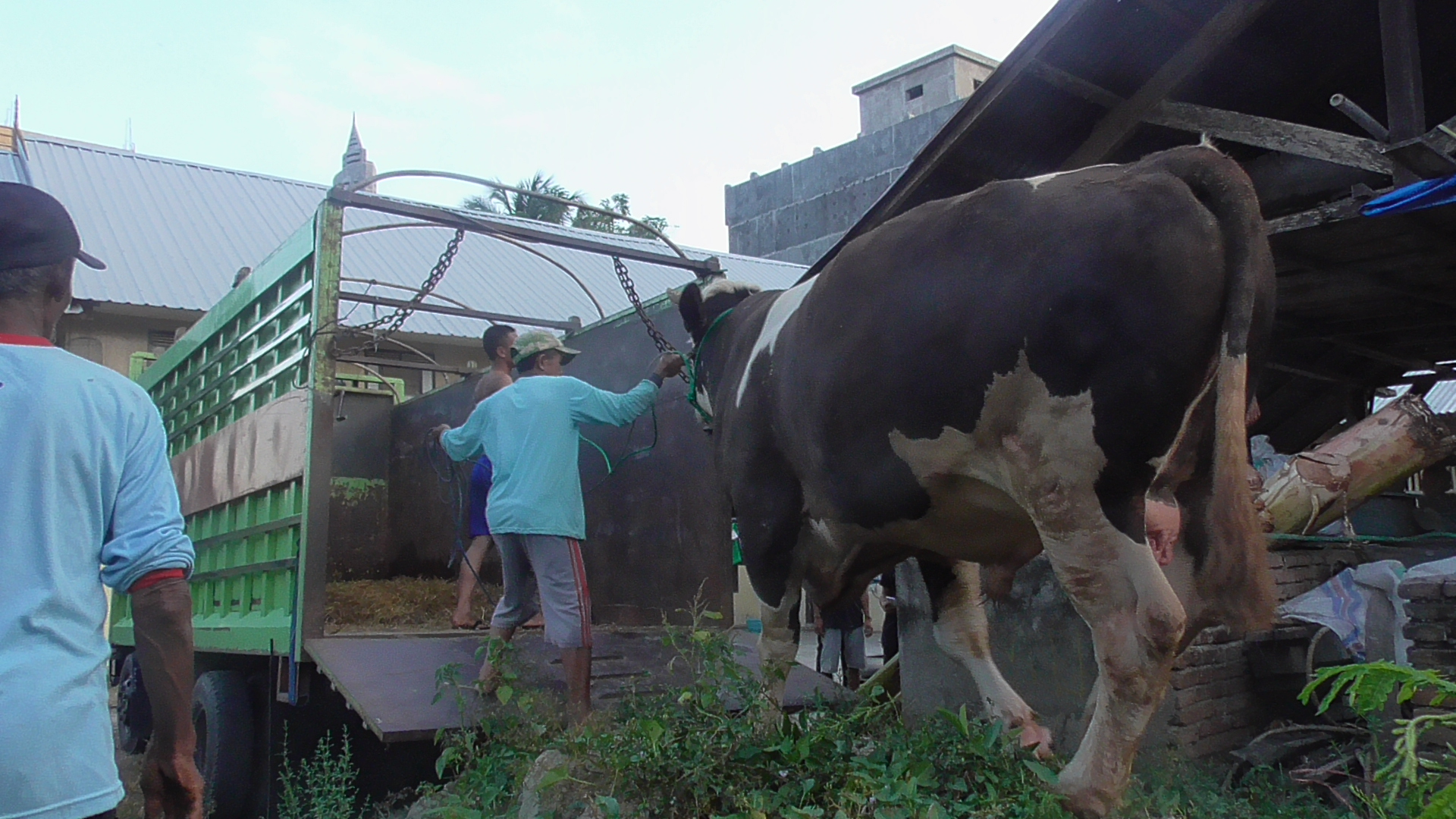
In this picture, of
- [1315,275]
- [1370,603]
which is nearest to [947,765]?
[1370,603]

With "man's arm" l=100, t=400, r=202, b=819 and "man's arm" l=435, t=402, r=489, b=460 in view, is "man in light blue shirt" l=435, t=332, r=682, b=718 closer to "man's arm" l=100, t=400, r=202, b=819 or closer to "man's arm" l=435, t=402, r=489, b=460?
"man's arm" l=435, t=402, r=489, b=460

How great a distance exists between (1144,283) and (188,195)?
1684cm

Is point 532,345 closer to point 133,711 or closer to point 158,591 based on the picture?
point 158,591

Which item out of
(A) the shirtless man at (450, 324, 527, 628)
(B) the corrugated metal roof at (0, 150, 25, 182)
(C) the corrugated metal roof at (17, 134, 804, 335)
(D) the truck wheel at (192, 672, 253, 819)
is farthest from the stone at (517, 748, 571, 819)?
(B) the corrugated metal roof at (0, 150, 25, 182)

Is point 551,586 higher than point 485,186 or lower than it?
lower

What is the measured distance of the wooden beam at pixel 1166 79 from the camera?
452cm

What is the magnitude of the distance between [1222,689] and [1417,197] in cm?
202

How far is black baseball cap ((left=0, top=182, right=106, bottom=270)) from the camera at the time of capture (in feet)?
6.55

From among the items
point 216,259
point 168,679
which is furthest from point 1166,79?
point 216,259

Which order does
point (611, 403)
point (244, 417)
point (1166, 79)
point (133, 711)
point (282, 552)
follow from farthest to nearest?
point (133, 711) → point (244, 417) → point (282, 552) → point (1166, 79) → point (611, 403)

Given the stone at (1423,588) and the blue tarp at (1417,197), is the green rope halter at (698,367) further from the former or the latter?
the stone at (1423,588)

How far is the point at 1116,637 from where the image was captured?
2.83 meters

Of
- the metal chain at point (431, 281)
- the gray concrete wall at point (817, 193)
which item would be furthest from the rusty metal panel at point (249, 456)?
the gray concrete wall at point (817, 193)

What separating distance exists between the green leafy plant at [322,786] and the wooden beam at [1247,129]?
4.06m
